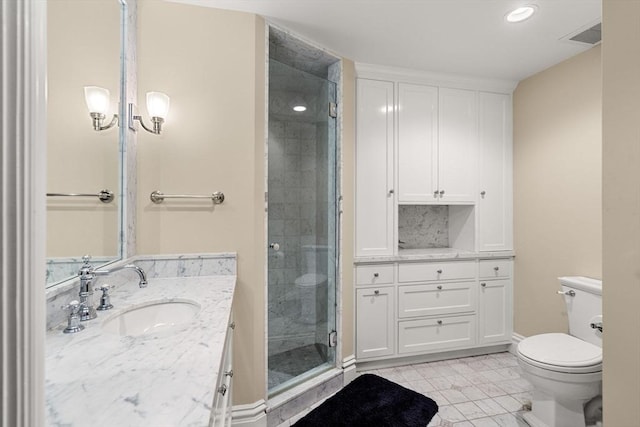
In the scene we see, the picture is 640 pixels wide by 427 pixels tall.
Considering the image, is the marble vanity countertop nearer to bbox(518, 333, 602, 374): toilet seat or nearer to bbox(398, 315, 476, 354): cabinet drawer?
bbox(518, 333, 602, 374): toilet seat

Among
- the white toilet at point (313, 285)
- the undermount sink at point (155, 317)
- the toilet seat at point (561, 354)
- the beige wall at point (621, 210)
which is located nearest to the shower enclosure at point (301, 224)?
the white toilet at point (313, 285)

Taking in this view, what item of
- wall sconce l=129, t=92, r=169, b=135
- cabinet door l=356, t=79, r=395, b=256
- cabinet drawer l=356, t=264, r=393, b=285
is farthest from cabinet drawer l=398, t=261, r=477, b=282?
wall sconce l=129, t=92, r=169, b=135

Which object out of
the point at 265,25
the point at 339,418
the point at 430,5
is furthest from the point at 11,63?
the point at 339,418

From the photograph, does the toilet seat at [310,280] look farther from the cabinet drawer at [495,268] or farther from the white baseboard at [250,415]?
the cabinet drawer at [495,268]

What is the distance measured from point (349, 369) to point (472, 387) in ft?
2.96

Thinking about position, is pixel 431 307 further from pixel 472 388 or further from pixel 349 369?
pixel 349 369

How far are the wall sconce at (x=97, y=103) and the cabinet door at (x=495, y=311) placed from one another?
2951 millimetres

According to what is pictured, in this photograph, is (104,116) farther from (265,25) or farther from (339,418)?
(339,418)

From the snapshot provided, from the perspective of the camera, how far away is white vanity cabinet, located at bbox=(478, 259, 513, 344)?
271cm

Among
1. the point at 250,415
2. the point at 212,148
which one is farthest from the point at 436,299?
the point at 212,148

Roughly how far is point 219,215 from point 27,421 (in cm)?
150

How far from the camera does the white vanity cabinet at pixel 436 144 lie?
2566mm

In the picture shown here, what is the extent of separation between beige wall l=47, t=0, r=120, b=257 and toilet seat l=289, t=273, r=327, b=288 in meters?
1.22

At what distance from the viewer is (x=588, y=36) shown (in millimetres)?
2031
